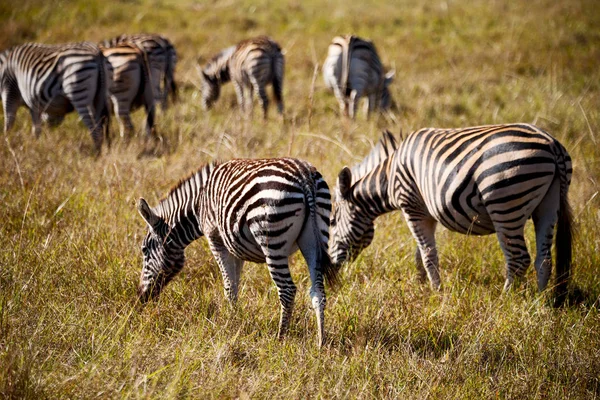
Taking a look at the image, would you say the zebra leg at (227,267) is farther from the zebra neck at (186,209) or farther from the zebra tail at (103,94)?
the zebra tail at (103,94)

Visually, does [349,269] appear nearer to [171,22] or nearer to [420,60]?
[420,60]

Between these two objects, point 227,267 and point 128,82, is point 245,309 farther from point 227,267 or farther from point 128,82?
point 128,82

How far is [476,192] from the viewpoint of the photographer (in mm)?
4551

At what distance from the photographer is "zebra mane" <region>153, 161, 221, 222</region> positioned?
14.8 ft

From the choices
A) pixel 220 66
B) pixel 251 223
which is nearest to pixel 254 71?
pixel 220 66

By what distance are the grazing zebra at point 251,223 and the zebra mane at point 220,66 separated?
866 cm

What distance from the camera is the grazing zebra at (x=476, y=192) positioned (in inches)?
173

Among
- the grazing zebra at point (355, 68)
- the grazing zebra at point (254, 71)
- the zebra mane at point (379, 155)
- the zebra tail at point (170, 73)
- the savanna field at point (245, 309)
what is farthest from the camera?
the grazing zebra at point (254, 71)

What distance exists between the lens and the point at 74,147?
26.7ft

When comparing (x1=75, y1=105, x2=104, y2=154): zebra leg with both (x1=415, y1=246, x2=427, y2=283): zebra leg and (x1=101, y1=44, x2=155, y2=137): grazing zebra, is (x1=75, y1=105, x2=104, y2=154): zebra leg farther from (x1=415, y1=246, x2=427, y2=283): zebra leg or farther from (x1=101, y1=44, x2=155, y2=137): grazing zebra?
(x1=415, y1=246, x2=427, y2=283): zebra leg

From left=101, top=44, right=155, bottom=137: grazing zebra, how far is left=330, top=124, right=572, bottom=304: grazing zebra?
497cm

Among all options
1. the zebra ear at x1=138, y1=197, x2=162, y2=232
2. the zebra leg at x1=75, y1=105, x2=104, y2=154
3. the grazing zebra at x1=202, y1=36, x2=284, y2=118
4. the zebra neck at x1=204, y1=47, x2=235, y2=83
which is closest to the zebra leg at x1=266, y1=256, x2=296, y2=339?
the zebra ear at x1=138, y1=197, x2=162, y2=232

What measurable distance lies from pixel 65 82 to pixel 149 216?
478 cm

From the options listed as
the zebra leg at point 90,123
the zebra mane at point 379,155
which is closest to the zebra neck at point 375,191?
the zebra mane at point 379,155
